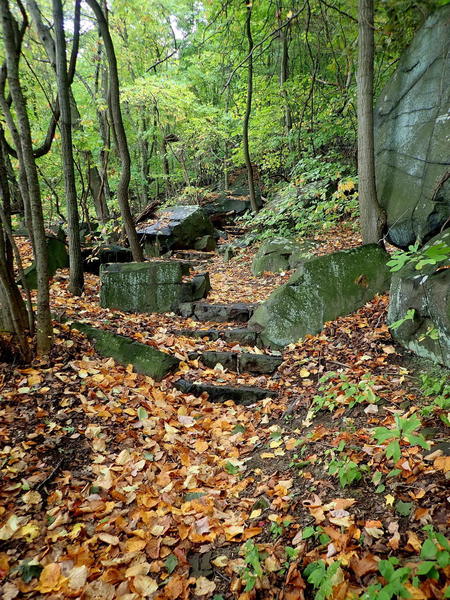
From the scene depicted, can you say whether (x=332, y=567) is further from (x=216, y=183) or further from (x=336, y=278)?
(x=216, y=183)

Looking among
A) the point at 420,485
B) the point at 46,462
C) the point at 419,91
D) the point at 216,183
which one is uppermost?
the point at 216,183

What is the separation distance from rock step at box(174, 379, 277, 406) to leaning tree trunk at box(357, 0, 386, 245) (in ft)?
9.74

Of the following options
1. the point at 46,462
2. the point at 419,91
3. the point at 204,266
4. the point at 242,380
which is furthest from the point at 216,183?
the point at 46,462

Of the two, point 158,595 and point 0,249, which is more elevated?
point 0,249

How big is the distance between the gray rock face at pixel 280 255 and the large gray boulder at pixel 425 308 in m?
3.78

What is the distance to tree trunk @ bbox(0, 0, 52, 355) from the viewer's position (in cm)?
354

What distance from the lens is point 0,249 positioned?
3.67 meters

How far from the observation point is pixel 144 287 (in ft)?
20.6

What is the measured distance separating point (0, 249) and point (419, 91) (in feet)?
18.6

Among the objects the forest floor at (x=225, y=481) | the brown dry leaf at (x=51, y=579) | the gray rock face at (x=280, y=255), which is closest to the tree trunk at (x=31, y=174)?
the forest floor at (x=225, y=481)

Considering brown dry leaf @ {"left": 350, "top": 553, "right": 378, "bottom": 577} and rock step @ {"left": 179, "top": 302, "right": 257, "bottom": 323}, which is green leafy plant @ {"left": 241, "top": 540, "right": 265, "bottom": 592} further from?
rock step @ {"left": 179, "top": 302, "right": 257, "bottom": 323}

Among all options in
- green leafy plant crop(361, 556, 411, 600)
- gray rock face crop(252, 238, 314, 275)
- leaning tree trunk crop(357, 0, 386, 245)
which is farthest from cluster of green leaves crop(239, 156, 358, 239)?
green leafy plant crop(361, 556, 411, 600)

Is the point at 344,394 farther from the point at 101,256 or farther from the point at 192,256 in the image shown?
the point at 192,256

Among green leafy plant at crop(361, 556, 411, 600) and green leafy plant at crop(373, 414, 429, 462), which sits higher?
green leafy plant at crop(373, 414, 429, 462)
